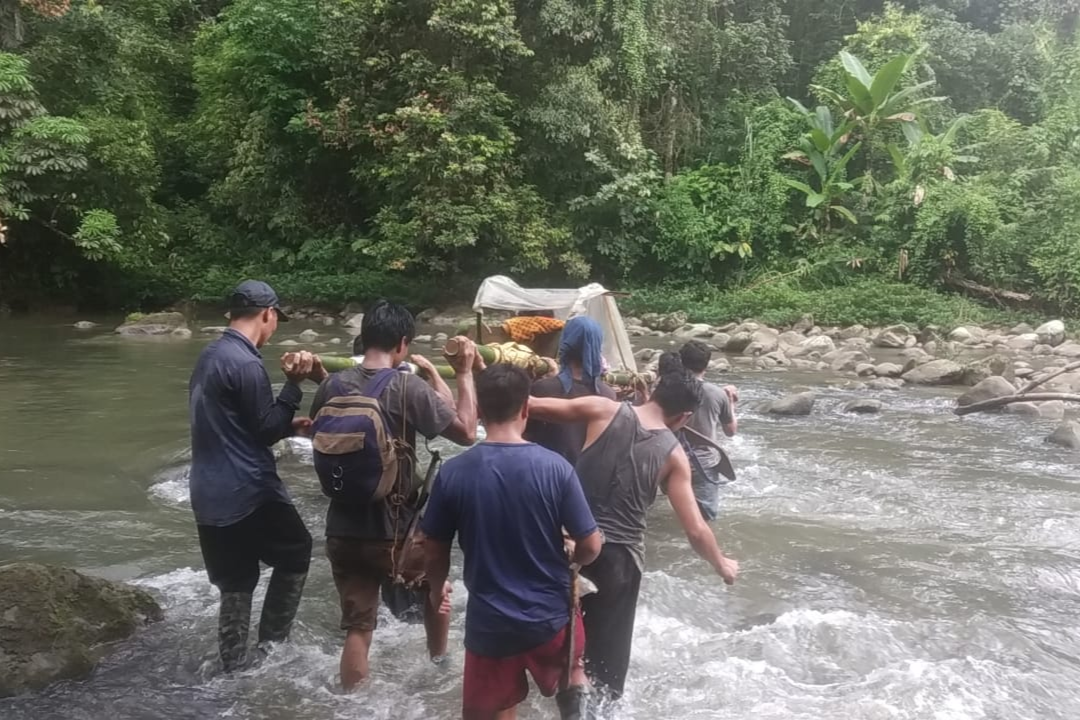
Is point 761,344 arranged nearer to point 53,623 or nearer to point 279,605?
point 279,605

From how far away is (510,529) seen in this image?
300 centimetres

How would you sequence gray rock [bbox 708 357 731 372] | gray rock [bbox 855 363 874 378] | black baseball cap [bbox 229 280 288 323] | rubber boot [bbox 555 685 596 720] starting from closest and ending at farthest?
rubber boot [bbox 555 685 596 720]
black baseball cap [bbox 229 280 288 323]
gray rock [bbox 855 363 874 378]
gray rock [bbox 708 357 731 372]

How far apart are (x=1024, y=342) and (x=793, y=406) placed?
8045 mm

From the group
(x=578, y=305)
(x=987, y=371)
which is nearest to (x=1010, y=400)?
(x=987, y=371)

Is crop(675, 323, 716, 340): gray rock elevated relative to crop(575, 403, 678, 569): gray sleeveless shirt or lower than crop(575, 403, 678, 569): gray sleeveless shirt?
lower

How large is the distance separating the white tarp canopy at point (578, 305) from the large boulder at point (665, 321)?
495 inches

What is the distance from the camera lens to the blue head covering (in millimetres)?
4336

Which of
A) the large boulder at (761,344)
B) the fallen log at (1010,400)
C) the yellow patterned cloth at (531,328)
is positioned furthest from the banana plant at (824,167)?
the yellow patterned cloth at (531,328)

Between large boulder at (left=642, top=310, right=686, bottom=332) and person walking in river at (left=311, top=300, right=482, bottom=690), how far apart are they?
16.5 meters

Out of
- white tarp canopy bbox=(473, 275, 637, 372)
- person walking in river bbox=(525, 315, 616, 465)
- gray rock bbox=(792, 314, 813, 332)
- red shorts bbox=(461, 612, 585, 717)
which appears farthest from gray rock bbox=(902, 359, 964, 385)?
red shorts bbox=(461, 612, 585, 717)

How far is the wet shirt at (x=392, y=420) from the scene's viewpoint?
378 cm

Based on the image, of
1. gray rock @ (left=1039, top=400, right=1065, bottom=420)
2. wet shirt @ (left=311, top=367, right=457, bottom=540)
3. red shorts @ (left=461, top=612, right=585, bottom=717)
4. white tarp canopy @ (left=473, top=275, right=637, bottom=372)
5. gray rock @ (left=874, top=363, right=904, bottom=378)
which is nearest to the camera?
red shorts @ (left=461, top=612, right=585, bottom=717)

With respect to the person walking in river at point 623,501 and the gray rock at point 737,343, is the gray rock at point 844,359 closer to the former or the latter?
the gray rock at point 737,343

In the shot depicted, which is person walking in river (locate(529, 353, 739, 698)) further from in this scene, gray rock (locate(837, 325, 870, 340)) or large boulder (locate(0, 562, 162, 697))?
gray rock (locate(837, 325, 870, 340))
